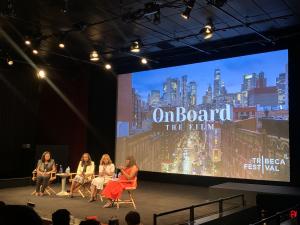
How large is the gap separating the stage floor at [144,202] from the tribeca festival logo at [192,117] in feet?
5.57

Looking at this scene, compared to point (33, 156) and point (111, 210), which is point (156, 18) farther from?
point (33, 156)

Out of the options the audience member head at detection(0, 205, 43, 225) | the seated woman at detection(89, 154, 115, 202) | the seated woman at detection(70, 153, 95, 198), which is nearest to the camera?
the audience member head at detection(0, 205, 43, 225)

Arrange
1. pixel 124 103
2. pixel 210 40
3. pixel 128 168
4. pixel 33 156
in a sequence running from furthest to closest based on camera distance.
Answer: pixel 124 103 < pixel 33 156 < pixel 210 40 < pixel 128 168

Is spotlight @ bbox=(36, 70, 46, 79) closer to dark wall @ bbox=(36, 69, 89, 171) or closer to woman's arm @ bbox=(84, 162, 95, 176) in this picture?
dark wall @ bbox=(36, 69, 89, 171)

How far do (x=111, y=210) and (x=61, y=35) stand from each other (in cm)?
435

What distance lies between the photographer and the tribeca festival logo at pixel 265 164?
8.80m

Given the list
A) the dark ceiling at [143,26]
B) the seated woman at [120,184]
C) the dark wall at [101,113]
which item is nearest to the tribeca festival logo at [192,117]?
the dark ceiling at [143,26]

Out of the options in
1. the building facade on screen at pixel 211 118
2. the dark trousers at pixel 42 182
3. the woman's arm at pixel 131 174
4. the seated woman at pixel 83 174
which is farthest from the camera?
the building facade on screen at pixel 211 118

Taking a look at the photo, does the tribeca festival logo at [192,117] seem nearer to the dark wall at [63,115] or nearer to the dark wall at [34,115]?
the dark wall at [63,115]

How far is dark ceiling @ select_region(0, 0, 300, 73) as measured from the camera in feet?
23.4

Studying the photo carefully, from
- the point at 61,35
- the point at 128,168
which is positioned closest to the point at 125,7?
the point at 61,35

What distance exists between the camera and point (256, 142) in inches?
361

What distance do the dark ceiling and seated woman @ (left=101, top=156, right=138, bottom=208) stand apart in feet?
9.11

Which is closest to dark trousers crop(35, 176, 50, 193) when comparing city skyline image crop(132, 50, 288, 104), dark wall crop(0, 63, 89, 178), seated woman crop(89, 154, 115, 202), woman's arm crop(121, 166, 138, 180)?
seated woman crop(89, 154, 115, 202)
